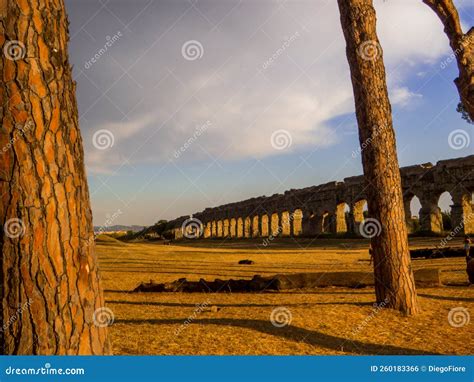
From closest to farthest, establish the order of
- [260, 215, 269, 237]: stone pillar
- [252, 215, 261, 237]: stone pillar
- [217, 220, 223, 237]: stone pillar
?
[260, 215, 269, 237]: stone pillar < [252, 215, 261, 237]: stone pillar < [217, 220, 223, 237]: stone pillar

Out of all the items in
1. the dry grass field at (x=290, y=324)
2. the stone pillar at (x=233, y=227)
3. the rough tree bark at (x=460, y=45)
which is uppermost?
the rough tree bark at (x=460, y=45)

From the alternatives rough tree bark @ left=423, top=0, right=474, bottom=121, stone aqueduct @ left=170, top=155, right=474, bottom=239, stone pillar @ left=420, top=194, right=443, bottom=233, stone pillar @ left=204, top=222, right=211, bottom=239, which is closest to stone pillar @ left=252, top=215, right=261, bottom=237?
stone aqueduct @ left=170, top=155, right=474, bottom=239

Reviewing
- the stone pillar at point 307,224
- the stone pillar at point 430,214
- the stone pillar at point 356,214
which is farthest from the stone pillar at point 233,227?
the stone pillar at point 430,214

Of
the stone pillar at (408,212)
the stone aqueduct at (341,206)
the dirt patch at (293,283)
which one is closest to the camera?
the dirt patch at (293,283)

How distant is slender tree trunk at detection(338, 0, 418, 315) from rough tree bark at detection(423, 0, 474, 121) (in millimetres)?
2261

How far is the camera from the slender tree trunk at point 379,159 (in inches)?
259

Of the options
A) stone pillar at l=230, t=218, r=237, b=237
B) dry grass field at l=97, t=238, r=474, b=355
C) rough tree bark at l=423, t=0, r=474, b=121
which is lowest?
dry grass field at l=97, t=238, r=474, b=355

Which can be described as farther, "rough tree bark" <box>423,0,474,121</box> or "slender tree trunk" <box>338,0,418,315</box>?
"rough tree bark" <box>423,0,474,121</box>

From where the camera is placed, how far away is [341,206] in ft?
105

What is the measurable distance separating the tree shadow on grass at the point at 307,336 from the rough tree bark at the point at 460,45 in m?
5.43

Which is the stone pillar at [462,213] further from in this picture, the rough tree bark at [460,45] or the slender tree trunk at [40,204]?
the slender tree trunk at [40,204]

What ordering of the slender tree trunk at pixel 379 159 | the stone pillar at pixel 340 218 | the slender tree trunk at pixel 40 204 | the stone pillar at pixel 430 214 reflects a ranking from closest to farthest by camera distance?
1. the slender tree trunk at pixel 40 204
2. the slender tree trunk at pixel 379 159
3. the stone pillar at pixel 430 214
4. the stone pillar at pixel 340 218

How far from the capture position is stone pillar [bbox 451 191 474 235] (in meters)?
22.9

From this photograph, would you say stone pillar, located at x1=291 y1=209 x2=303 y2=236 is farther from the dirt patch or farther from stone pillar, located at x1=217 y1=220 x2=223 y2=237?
the dirt patch
